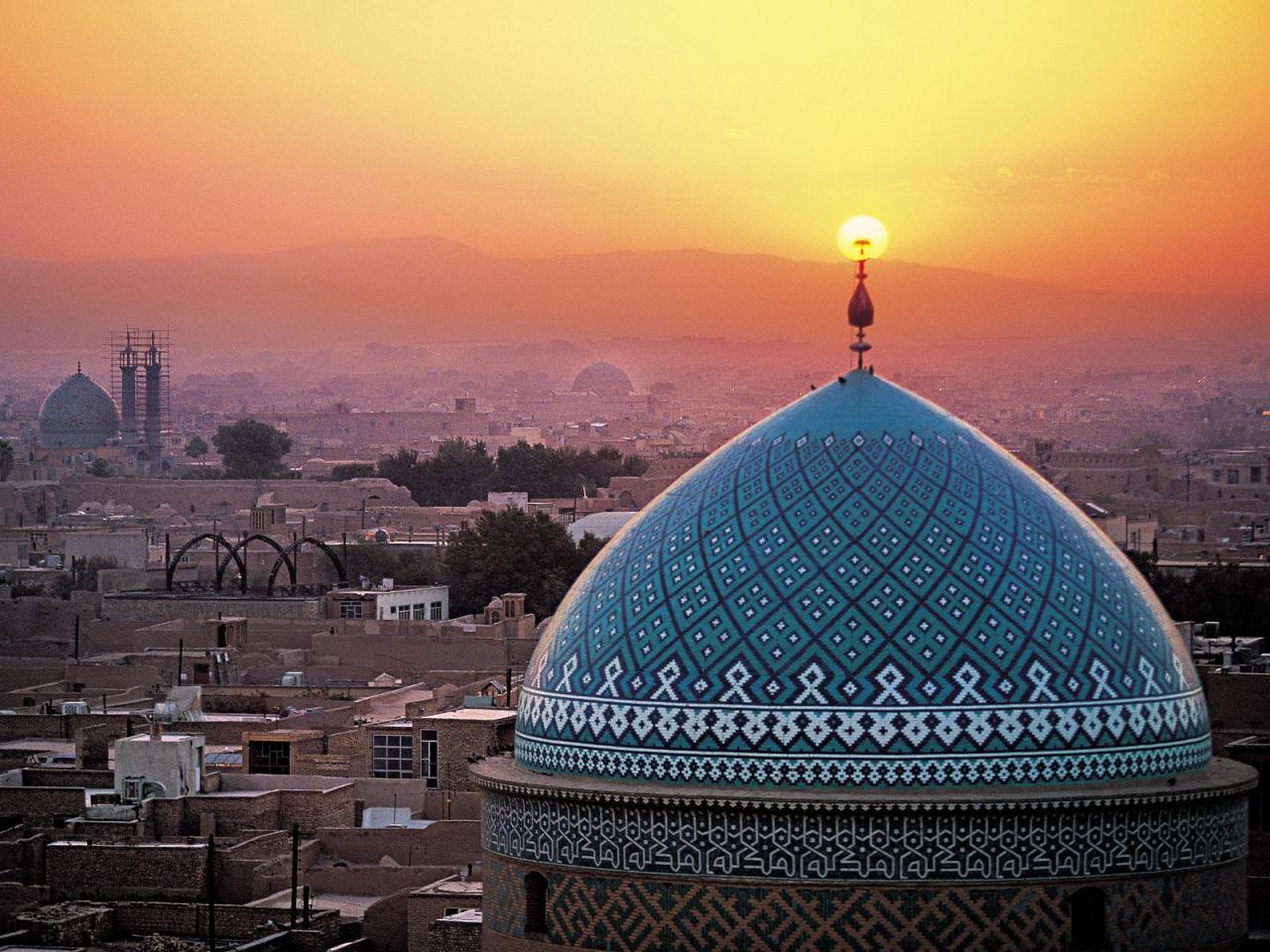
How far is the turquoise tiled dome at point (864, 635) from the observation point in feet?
30.7

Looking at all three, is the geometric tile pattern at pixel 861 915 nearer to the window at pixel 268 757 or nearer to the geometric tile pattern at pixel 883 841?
the geometric tile pattern at pixel 883 841

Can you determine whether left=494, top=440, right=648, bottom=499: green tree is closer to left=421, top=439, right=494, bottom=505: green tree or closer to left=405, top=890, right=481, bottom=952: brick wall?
left=421, top=439, right=494, bottom=505: green tree

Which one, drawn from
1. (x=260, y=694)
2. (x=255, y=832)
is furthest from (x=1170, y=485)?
(x=255, y=832)

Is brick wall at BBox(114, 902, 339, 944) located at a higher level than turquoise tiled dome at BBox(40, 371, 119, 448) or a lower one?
lower

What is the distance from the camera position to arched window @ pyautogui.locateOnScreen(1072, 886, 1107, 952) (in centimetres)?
940

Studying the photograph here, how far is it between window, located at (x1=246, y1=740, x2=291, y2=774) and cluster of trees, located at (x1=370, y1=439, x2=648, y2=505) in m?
55.9

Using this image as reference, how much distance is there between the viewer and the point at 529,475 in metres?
79.5

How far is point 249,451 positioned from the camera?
310 feet

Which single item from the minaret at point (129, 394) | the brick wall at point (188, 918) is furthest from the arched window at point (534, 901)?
the minaret at point (129, 394)

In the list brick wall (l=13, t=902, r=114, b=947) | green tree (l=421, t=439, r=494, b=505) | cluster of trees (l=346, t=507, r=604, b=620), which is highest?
green tree (l=421, t=439, r=494, b=505)

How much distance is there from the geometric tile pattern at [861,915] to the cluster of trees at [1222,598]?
693 inches

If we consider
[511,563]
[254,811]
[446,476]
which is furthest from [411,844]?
[446,476]

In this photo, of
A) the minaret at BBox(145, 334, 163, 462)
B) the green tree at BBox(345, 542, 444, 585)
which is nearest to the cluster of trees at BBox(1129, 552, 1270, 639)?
the green tree at BBox(345, 542, 444, 585)

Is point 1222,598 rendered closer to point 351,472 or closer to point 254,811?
point 254,811
